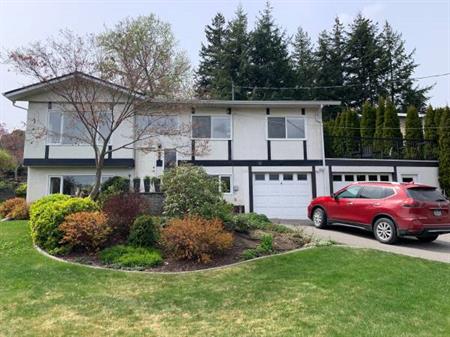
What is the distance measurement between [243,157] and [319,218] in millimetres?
4779

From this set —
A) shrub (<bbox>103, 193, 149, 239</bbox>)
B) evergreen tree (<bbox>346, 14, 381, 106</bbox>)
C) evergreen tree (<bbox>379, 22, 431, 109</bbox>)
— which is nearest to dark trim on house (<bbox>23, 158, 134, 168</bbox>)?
shrub (<bbox>103, 193, 149, 239</bbox>)

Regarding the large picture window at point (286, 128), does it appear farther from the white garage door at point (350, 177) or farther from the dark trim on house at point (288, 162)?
the white garage door at point (350, 177)

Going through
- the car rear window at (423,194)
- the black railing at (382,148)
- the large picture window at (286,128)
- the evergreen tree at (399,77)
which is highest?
the evergreen tree at (399,77)

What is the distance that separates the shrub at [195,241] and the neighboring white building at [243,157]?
7.68 meters

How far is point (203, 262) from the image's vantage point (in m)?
6.91

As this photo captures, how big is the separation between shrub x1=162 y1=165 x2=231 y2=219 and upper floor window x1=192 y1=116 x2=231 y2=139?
581 centimetres

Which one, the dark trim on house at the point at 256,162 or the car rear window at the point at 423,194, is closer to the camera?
the car rear window at the point at 423,194

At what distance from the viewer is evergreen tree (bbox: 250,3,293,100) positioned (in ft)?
102

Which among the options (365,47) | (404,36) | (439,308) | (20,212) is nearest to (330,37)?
(365,47)

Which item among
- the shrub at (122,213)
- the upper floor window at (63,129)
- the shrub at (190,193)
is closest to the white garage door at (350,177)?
the shrub at (190,193)

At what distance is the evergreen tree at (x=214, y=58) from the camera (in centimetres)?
3115

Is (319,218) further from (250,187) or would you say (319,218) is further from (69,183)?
(69,183)

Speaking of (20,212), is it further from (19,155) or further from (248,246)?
(19,155)

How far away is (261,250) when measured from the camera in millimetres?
7820
